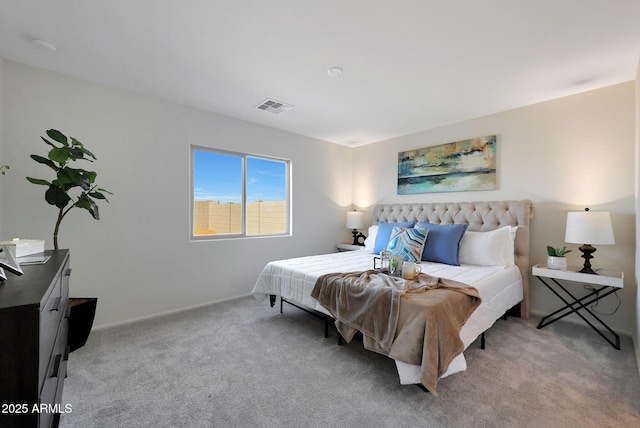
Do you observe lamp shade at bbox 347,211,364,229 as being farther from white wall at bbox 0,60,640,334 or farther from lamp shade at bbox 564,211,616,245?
lamp shade at bbox 564,211,616,245

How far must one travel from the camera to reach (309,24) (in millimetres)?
1914

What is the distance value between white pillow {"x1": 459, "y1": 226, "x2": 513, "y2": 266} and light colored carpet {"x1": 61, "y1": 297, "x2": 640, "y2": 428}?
703 mm

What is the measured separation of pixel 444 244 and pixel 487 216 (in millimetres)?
777

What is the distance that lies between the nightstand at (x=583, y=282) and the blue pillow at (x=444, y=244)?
2.44 ft

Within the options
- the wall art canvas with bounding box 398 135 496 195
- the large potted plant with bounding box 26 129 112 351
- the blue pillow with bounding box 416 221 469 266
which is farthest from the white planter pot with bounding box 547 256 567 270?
the large potted plant with bounding box 26 129 112 351

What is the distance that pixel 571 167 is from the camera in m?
3.03

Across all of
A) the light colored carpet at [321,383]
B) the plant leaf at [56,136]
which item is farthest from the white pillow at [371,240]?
the plant leaf at [56,136]

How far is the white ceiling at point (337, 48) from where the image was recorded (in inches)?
69.9

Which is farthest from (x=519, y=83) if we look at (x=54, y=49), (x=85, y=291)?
(x=85, y=291)

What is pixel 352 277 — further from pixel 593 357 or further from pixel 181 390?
pixel 593 357

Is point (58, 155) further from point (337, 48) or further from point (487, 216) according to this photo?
point (487, 216)

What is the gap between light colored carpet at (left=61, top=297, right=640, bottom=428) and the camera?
5.29 ft

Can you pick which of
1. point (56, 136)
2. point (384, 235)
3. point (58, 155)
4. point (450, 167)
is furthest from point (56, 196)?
point (450, 167)

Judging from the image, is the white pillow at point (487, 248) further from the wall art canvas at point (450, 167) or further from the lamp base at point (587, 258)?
the wall art canvas at point (450, 167)
